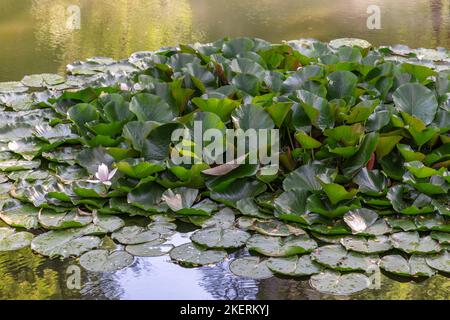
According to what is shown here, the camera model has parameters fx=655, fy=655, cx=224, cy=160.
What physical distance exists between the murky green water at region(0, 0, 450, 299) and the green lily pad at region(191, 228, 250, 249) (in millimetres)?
93

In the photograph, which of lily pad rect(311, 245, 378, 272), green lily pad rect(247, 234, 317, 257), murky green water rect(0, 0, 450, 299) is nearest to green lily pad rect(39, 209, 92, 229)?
murky green water rect(0, 0, 450, 299)

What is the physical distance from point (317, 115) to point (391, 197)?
19.7 inches

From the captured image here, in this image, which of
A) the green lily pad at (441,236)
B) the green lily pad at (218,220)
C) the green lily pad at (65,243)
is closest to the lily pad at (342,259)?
the green lily pad at (441,236)

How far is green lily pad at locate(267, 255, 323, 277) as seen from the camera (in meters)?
2.21

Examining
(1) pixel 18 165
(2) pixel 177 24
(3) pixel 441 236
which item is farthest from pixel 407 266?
(2) pixel 177 24

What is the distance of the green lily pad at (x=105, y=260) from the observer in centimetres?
226

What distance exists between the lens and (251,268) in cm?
225

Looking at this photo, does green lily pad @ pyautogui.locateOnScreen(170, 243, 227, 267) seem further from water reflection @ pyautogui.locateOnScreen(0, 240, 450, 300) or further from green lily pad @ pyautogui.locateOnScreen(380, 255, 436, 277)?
green lily pad @ pyautogui.locateOnScreen(380, 255, 436, 277)

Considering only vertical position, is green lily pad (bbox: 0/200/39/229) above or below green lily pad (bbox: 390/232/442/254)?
above

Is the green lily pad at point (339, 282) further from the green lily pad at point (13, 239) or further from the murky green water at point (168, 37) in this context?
the green lily pad at point (13, 239)

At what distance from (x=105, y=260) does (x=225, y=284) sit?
0.44m

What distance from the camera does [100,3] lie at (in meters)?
6.93
